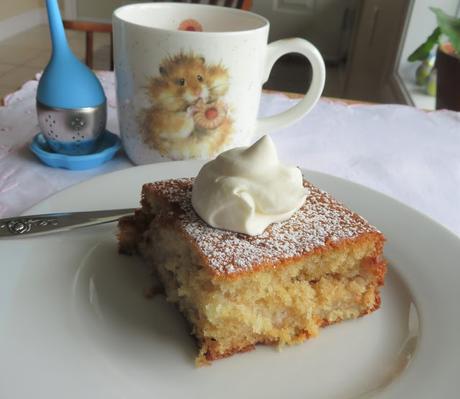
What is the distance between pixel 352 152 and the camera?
50.1 inches

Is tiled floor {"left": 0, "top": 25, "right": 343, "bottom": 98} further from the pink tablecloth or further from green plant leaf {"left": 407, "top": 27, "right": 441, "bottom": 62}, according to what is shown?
the pink tablecloth

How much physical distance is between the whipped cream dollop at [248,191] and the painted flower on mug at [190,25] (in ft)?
1.50

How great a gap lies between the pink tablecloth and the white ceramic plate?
17 cm

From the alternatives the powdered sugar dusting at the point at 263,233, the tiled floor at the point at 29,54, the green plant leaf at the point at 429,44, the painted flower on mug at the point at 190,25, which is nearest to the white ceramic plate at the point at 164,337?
the powdered sugar dusting at the point at 263,233

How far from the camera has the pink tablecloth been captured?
40.5 inches

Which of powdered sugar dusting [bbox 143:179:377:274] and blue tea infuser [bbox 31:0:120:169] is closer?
powdered sugar dusting [bbox 143:179:377:274]

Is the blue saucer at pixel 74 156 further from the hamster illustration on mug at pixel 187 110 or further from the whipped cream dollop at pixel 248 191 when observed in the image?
the whipped cream dollop at pixel 248 191

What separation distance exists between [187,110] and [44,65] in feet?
11.4

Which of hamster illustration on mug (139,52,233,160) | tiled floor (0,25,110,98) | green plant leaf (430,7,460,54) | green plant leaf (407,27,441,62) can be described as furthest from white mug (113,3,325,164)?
tiled floor (0,25,110,98)

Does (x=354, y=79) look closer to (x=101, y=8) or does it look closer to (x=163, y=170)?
(x=163, y=170)

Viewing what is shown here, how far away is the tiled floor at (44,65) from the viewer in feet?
12.0

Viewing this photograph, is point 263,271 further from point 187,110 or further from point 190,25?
point 190,25

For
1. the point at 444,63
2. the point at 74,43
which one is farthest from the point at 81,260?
the point at 74,43

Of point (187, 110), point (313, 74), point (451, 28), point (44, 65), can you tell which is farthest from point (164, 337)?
point (44, 65)
